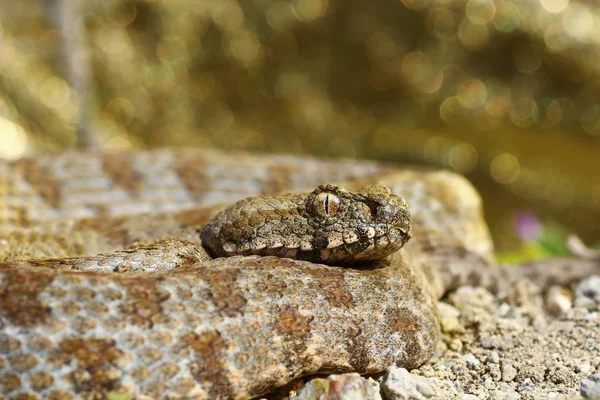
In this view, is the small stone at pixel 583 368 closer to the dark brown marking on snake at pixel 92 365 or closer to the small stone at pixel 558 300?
the small stone at pixel 558 300

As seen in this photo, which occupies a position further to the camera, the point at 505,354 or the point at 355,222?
the point at 505,354

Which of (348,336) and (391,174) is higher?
(391,174)

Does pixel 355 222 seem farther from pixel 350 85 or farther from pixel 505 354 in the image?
pixel 350 85

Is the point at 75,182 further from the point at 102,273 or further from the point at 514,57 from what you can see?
the point at 514,57

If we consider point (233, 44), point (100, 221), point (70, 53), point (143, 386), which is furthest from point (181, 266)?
point (233, 44)

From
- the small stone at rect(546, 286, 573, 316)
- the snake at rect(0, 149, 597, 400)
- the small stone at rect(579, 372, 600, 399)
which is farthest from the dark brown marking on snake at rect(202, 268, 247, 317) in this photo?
the small stone at rect(546, 286, 573, 316)

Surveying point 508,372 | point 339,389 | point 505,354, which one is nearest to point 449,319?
point 505,354
